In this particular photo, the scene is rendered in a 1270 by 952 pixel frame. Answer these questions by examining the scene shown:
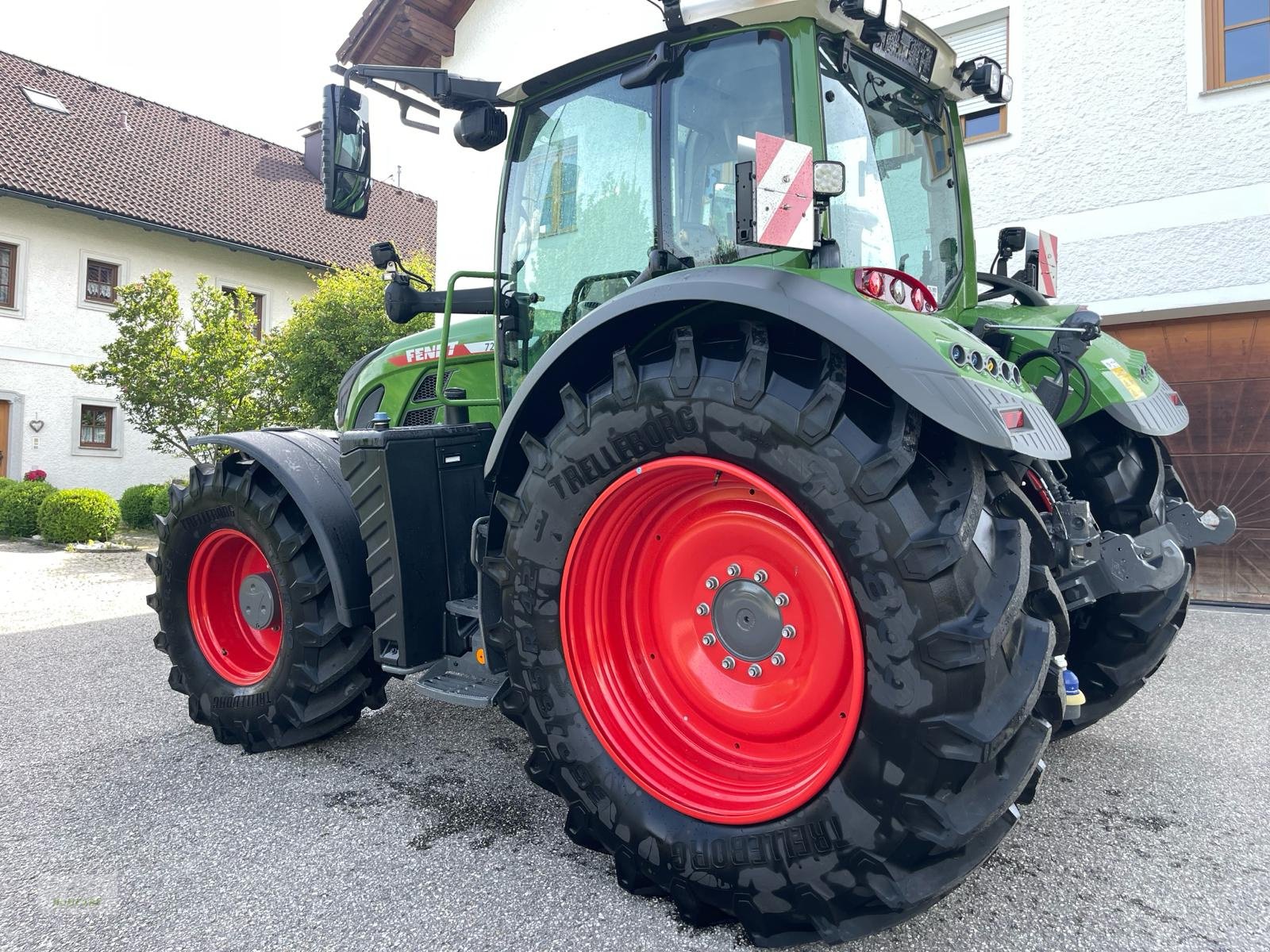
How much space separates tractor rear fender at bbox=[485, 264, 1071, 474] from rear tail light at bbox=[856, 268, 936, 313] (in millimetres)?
134

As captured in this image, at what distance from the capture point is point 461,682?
2797 mm

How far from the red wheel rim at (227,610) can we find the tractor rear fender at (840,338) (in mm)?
1831

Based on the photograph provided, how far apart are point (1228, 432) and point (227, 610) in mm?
6535

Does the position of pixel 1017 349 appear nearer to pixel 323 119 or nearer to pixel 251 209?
pixel 323 119

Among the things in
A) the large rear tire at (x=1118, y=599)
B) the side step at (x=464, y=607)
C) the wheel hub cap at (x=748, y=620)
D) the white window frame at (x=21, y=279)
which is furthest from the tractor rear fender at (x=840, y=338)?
the white window frame at (x=21, y=279)

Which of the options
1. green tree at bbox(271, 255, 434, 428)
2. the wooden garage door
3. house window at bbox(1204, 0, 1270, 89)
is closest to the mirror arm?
the wooden garage door

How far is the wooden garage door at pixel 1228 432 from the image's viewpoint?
607 cm

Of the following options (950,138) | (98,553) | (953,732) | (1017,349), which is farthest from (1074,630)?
(98,553)

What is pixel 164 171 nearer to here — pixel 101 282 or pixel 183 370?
pixel 101 282

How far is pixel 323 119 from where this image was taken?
2.79 meters

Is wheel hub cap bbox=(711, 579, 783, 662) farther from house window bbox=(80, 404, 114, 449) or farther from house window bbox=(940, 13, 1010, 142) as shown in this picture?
house window bbox=(80, 404, 114, 449)

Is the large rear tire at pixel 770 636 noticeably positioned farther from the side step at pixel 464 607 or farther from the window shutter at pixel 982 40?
the window shutter at pixel 982 40

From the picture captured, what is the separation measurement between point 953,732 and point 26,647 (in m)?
5.32

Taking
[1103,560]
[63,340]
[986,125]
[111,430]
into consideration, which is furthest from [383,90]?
[111,430]
